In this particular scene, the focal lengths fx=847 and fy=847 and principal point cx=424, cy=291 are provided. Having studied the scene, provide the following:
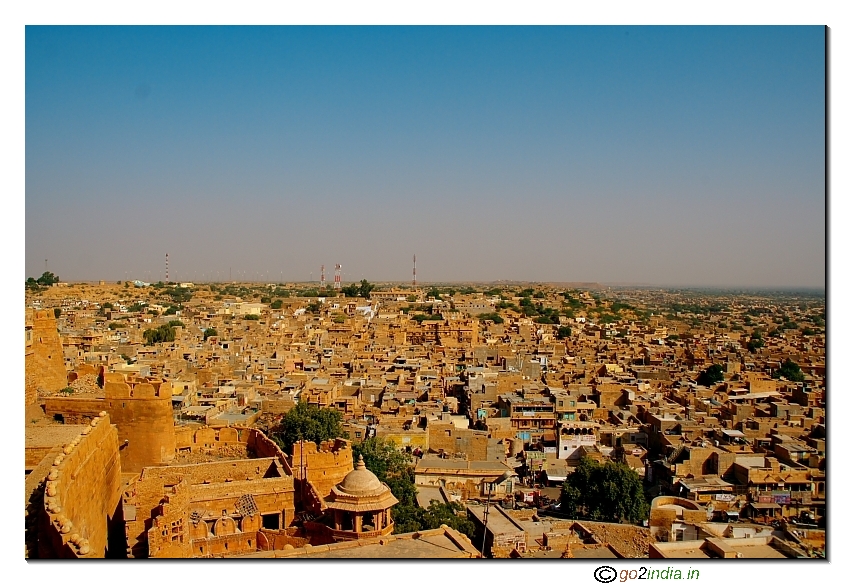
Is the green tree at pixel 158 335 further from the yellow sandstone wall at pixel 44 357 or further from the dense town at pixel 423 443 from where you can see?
the yellow sandstone wall at pixel 44 357

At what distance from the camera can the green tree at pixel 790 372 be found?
17.6m

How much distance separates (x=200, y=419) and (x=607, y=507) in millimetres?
6311

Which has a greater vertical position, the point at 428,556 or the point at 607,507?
the point at 428,556

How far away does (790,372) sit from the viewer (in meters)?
18.1

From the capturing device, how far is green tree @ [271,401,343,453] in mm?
11273

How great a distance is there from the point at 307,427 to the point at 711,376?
10.5 metres

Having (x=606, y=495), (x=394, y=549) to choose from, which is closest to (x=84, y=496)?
(x=394, y=549)

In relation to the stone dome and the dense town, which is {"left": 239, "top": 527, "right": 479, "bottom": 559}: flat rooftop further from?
the stone dome

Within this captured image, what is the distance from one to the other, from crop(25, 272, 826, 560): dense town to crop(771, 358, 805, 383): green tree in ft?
0.18

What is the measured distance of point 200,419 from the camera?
12.8m

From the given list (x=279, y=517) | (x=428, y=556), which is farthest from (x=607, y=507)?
(x=428, y=556)

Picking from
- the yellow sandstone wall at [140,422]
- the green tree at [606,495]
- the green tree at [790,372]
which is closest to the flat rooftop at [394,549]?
the yellow sandstone wall at [140,422]

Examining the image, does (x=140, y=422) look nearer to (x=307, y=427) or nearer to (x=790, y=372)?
(x=307, y=427)

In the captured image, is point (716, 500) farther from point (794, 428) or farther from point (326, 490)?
point (326, 490)
